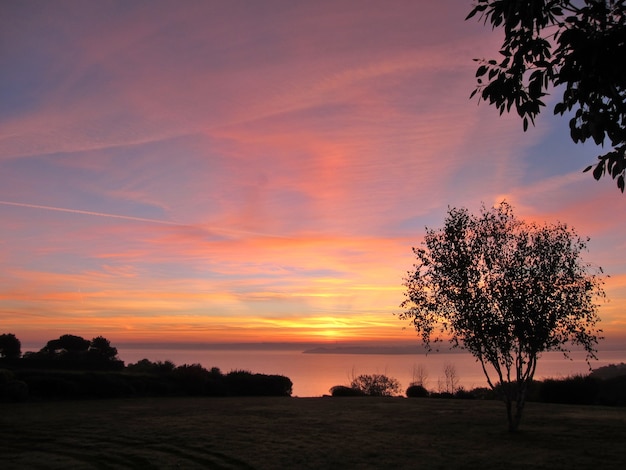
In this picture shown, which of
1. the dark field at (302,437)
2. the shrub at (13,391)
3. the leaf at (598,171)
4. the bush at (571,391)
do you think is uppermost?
the leaf at (598,171)

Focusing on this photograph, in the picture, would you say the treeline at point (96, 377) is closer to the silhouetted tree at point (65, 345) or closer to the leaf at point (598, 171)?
the silhouetted tree at point (65, 345)

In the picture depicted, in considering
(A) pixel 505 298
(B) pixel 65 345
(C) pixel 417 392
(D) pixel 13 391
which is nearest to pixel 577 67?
(A) pixel 505 298

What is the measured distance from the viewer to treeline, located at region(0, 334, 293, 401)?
37.2 metres

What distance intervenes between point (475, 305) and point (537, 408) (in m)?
14.6

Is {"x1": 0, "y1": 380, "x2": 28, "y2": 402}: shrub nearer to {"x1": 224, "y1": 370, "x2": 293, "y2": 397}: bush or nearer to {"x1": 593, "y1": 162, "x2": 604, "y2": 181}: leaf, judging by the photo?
{"x1": 224, "y1": 370, "x2": 293, "y2": 397}: bush

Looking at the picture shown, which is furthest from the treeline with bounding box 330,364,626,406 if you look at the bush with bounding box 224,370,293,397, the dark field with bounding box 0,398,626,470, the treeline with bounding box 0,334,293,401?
the treeline with bounding box 0,334,293,401

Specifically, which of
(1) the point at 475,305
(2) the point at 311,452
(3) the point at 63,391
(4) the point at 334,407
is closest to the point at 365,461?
(2) the point at 311,452

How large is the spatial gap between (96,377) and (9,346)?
1893 centimetres

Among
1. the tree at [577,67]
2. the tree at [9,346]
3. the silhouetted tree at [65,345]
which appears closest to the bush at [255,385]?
the silhouetted tree at [65,345]

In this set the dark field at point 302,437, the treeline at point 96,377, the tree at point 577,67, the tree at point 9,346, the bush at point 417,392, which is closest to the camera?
the tree at point 577,67

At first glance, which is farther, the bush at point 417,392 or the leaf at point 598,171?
the bush at point 417,392

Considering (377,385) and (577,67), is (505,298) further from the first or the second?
(377,385)

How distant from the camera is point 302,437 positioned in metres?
23.1

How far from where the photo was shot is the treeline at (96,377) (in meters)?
37.2
